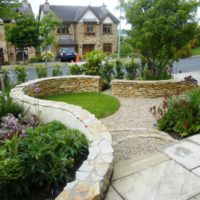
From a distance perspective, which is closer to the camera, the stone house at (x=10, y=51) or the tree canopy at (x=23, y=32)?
the tree canopy at (x=23, y=32)

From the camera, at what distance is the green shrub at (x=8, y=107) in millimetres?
5070

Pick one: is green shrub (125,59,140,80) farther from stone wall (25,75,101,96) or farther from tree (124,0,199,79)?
stone wall (25,75,101,96)

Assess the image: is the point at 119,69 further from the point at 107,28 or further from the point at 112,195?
the point at 107,28

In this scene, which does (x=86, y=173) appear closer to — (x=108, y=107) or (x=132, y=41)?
(x=108, y=107)

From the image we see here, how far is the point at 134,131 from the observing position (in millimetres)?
4574

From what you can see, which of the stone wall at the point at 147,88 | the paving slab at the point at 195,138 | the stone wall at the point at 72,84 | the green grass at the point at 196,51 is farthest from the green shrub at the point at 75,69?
the green grass at the point at 196,51

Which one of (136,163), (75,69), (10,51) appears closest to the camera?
(136,163)

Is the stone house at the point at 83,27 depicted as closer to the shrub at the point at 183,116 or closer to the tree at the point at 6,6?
the tree at the point at 6,6

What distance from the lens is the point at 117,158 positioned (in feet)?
11.2

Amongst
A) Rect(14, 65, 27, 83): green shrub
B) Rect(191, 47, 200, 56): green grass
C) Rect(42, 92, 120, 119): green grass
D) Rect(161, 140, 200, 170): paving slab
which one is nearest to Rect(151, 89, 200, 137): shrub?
Rect(161, 140, 200, 170): paving slab

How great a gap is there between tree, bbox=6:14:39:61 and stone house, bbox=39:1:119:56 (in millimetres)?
5295

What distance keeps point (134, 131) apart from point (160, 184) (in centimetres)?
189

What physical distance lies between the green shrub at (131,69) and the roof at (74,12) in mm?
19754

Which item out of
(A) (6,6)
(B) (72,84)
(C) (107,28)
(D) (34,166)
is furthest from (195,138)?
(C) (107,28)
